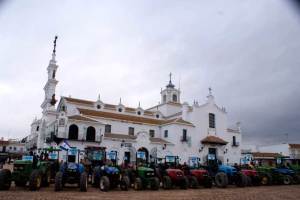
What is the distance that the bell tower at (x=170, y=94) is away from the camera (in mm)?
54812

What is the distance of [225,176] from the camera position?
17859 mm

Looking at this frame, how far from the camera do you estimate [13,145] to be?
87.8 meters

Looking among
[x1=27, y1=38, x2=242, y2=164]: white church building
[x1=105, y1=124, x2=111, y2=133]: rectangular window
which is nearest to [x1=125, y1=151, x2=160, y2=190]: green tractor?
[x1=27, y1=38, x2=242, y2=164]: white church building

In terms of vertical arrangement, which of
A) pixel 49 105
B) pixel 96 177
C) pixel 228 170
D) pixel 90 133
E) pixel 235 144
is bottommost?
pixel 96 177

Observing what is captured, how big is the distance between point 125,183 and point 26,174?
4.96m

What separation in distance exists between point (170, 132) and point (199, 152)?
208 inches

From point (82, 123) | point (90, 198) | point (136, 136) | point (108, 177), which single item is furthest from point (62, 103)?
point (90, 198)

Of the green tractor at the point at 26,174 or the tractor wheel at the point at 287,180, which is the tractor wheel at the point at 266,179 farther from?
the green tractor at the point at 26,174

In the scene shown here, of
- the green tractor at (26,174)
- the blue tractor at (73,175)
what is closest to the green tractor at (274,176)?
the blue tractor at (73,175)

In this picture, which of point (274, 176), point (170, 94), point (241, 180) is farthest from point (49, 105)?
point (274, 176)

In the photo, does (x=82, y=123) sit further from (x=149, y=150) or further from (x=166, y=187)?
(x=166, y=187)

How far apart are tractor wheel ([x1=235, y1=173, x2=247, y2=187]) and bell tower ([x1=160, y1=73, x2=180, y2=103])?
117ft

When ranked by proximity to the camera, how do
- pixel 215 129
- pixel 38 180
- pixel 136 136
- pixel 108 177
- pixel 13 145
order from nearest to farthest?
pixel 38 180 → pixel 108 177 → pixel 136 136 → pixel 215 129 → pixel 13 145

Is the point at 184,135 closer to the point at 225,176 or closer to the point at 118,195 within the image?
the point at 225,176
